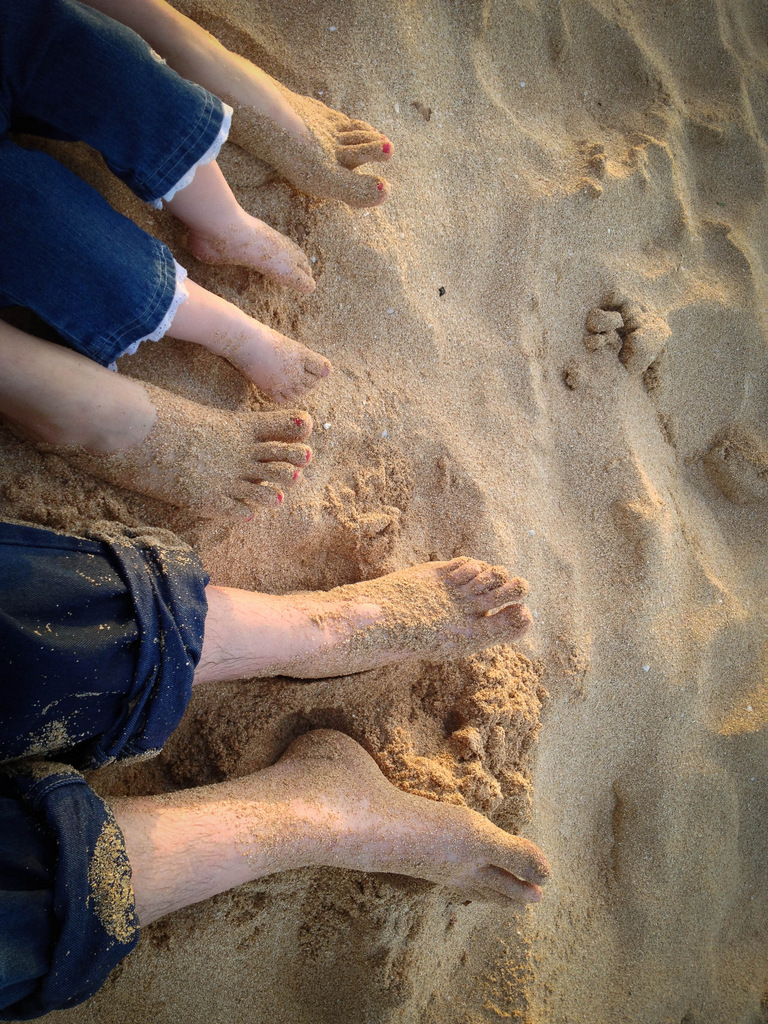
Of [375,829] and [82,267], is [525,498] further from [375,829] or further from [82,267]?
[82,267]

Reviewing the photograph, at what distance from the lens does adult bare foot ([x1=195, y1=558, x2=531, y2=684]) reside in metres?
1.28

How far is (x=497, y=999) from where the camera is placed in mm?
Result: 1533

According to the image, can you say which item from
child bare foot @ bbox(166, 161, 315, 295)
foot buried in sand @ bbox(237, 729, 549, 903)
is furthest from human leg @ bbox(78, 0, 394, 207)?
foot buried in sand @ bbox(237, 729, 549, 903)

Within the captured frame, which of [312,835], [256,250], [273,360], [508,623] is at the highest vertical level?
[256,250]

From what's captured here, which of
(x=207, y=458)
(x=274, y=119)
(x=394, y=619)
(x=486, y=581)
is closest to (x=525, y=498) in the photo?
(x=486, y=581)

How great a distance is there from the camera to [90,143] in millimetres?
1188

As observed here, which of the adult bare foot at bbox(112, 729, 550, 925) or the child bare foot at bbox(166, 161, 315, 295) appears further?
the child bare foot at bbox(166, 161, 315, 295)

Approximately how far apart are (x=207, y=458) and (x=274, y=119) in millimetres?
696

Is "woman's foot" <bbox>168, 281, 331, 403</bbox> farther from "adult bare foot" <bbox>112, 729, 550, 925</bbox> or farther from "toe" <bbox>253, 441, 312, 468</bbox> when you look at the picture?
"adult bare foot" <bbox>112, 729, 550, 925</bbox>

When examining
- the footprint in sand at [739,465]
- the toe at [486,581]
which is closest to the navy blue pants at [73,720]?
the toe at [486,581]

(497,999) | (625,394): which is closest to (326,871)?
(497,999)

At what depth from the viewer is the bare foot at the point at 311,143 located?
1.41 meters

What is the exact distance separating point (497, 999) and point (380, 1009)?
0.90ft

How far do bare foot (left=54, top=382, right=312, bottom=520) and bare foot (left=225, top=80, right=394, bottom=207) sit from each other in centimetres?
50
